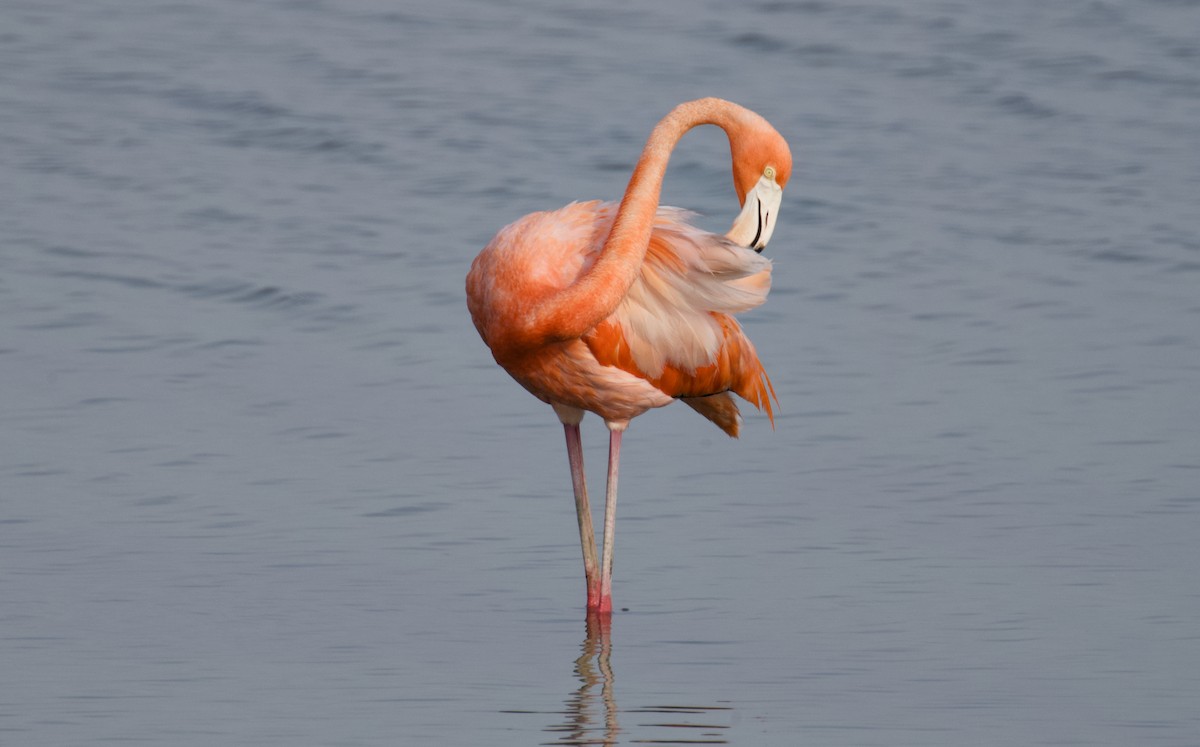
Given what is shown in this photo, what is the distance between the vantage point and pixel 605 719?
184 inches

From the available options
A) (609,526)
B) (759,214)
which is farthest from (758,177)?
(609,526)

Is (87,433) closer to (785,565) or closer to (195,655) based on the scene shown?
(195,655)

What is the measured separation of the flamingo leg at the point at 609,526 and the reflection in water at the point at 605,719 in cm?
34

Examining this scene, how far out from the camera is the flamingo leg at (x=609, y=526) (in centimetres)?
550

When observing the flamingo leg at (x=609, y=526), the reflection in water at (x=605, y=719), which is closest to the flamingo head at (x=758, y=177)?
the flamingo leg at (x=609, y=526)

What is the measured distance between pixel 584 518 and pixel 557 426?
5.72 feet

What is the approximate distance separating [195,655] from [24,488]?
166 centimetres

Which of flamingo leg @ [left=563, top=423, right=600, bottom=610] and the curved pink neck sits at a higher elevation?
the curved pink neck

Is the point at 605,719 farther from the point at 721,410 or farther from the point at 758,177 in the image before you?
the point at 721,410

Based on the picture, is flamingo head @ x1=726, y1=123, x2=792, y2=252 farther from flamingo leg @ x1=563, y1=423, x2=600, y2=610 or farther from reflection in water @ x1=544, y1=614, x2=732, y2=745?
reflection in water @ x1=544, y1=614, x2=732, y2=745

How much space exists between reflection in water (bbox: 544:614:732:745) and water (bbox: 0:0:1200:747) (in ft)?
0.05

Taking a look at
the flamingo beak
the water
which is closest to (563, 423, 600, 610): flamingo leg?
the water

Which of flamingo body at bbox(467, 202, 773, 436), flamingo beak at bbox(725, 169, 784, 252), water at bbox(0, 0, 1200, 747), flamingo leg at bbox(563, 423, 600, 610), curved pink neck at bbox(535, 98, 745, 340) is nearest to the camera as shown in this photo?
water at bbox(0, 0, 1200, 747)

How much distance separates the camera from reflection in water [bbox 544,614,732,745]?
4535 millimetres
